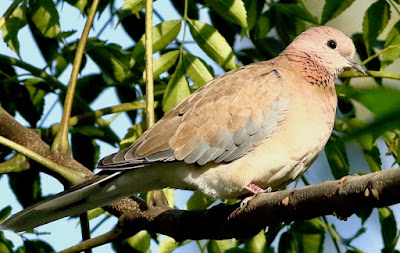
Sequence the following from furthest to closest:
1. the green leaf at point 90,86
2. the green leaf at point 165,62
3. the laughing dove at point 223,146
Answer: the green leaf at point 90,86, the green leaf at point 165,62, the laughing dove at point 223,146

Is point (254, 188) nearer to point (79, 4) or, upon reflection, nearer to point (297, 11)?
point (297, 11)

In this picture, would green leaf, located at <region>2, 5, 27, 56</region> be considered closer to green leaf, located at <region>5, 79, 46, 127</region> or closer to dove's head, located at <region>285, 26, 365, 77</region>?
green leaf, located at <region>5, 79, 46, 127</region>

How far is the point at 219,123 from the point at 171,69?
0.47 meters

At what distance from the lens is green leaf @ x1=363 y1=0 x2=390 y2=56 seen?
2355 millimetres

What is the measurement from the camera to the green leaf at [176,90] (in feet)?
7.30

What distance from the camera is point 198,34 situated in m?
2.26

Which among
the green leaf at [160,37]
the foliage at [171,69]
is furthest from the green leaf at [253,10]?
the green leaf at [160,37]

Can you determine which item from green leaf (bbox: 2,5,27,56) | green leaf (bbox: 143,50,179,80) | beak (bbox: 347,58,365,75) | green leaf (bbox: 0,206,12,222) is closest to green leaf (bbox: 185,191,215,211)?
green leaf (bbox: 143,50,179,80)

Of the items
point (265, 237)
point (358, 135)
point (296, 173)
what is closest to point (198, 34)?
point (296, 173)

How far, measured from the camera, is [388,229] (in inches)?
88.8

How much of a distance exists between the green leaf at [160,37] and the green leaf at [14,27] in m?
0.54

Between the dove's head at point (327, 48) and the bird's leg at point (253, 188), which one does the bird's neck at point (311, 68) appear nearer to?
the dove's head at point (327, 48)

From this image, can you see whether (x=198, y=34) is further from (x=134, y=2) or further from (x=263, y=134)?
(x=263, y=134)

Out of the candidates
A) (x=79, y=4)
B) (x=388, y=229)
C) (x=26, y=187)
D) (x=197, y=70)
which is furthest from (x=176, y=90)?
(x=388, y=229)
